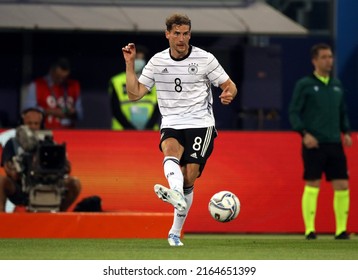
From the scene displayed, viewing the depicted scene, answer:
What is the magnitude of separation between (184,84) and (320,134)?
3.69 metres

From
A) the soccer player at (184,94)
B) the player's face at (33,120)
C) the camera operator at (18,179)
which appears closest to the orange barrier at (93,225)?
the camera operator at (18,179)

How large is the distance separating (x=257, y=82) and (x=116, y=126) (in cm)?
374

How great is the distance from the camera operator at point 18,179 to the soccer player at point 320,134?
2.84 m

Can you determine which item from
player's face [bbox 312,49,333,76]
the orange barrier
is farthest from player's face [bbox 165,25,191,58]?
player's face [bbox 312,49,333,76]

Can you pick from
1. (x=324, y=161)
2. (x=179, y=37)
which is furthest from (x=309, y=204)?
(x=179, y=37)

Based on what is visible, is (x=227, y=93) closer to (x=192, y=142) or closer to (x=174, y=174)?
(x=192, y=142)

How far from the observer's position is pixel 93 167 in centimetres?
1814

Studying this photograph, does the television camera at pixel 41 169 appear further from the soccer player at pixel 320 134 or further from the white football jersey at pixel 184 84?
the white football jersey at pixel 184 84

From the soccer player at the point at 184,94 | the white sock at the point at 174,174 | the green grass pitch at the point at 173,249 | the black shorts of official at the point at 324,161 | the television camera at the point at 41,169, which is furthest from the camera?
the black shorts of official at the point at 324,161

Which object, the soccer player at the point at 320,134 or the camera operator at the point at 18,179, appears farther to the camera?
the camera operator at the point at 18,179

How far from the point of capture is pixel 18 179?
17078 millimetres

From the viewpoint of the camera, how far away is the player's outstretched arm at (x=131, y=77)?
44.0 feet

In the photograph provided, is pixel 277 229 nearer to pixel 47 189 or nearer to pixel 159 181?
pixel 159 181
